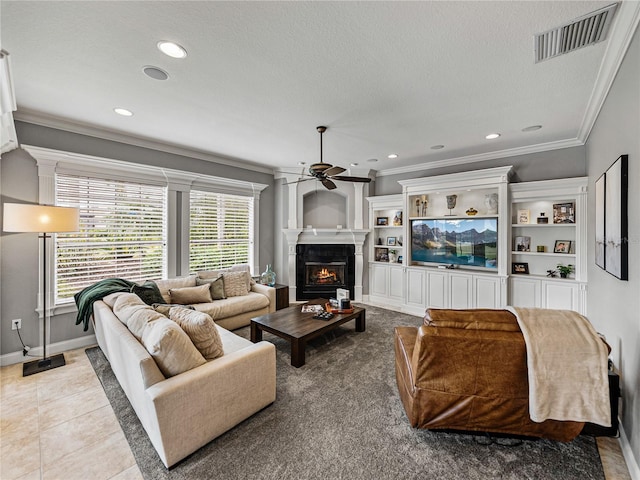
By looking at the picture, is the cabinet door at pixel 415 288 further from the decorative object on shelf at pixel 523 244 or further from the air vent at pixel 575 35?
the air vent at pixel 575 35

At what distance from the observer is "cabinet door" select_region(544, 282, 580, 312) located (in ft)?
11.8

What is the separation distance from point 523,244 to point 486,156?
1.50 meters

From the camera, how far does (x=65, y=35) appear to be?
5.82ft

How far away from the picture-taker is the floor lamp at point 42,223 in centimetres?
257

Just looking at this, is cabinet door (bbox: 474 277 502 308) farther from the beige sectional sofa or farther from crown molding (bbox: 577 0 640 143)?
the beige sectional sofa

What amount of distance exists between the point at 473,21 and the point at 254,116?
2.15m

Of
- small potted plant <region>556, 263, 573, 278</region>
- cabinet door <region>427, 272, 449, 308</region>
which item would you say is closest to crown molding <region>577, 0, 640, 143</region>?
small potted plant <region>556, 263, 573, 278</region>

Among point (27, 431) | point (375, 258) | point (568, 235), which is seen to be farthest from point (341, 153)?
point (27, 431)

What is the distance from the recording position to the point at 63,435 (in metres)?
1.92

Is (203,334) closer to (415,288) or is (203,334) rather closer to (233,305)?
(233,305)

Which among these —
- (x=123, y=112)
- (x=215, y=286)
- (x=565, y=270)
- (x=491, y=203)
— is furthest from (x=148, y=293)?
(x=565, y=270)

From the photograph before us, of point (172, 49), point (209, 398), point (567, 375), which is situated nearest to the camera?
point (567, 375)

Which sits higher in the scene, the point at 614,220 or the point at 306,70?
the point at 306,70

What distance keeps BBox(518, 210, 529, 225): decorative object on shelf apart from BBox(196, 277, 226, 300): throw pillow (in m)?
4.63
